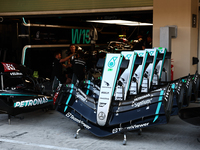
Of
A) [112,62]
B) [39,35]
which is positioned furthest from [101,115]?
[39,35]

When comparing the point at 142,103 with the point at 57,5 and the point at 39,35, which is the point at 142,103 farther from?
the point at 39,35

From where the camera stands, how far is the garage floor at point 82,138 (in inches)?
223

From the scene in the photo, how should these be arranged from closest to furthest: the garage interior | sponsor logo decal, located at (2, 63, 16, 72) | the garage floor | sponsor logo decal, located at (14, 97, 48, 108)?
Answer: the garage floor → sponsor logo decal, located at (14, 97, 48, 108) → sponsor logo decal, located at (2, 63, 16, 72) → the garage interior

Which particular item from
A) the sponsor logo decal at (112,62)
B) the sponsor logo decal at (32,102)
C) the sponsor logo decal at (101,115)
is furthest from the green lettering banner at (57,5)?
the sponsor logo decal at (101,115)

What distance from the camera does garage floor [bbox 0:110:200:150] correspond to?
566 cm

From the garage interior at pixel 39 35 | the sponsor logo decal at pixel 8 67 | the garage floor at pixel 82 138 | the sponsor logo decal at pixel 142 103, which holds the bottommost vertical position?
the garage floor at pixel 82 138

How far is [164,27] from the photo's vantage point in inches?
342

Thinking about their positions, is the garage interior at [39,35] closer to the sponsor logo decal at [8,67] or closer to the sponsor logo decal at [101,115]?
the sponsor logo decal at [8,67]

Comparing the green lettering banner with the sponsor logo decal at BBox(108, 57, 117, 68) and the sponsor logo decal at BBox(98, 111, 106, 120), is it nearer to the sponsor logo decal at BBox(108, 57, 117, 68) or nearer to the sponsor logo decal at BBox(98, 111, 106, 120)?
the sponsor logo decal at BBox(108, 57, 117, 68)

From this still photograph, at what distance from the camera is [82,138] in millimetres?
6176

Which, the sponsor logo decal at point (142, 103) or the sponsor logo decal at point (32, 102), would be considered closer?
the sponsor logo decal at point (142, 103)

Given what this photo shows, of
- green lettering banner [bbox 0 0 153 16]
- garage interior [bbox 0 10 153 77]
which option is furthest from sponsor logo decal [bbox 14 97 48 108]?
garage interior [bbox 0 10 153 77]

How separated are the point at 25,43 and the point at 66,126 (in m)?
7.03

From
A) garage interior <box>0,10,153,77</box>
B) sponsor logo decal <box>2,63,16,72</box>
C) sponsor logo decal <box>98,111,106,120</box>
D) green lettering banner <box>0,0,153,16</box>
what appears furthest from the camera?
garage interior <box>0,10,153,77</box>
